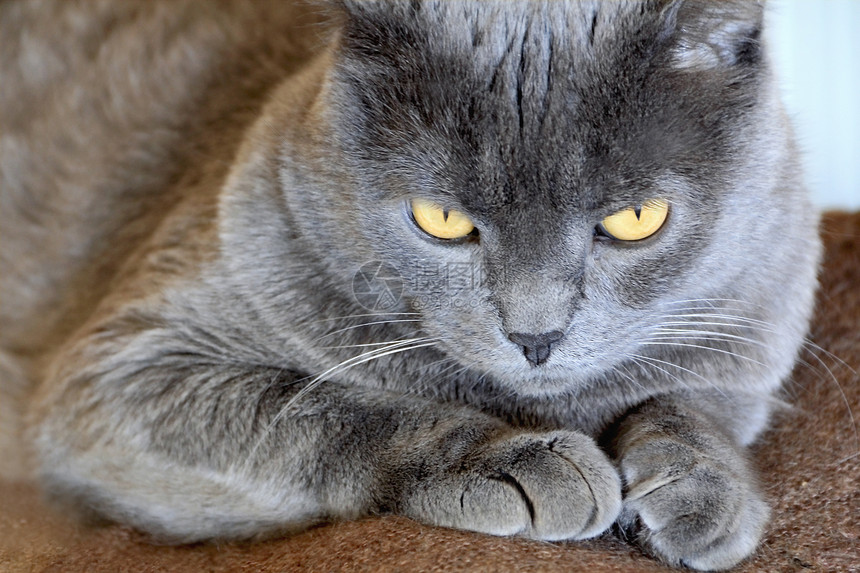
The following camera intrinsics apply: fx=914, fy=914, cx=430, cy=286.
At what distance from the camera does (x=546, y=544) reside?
1.14 m

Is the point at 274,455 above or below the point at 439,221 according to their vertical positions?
below

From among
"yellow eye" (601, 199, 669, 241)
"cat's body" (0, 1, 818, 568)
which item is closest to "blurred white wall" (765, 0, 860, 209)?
"cat's body" (0, 1, 818, 568)

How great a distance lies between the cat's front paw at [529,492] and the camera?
111 cm

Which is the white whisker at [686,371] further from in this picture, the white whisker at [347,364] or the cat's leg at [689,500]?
the white whisker at [347,364]

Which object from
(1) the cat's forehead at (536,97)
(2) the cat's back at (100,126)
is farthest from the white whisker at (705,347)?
(2) the cat's back at (100,126)

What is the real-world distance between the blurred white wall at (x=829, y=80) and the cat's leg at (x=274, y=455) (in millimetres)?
1592

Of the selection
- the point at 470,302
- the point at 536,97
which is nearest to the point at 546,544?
the point at 470,302

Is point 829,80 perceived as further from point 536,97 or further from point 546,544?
point 546,544

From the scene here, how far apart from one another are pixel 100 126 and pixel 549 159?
1.23 m

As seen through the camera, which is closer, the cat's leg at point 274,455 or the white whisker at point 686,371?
the cat's leg at point 274,455

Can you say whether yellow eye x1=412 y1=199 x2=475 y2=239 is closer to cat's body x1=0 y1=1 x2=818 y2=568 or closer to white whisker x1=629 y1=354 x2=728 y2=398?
cat's body x1=0 y1=1 x2=818 y2=568

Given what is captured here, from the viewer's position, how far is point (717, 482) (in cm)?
117

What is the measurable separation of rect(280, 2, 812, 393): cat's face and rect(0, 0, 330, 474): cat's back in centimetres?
61

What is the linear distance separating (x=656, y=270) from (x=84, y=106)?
1350mm
